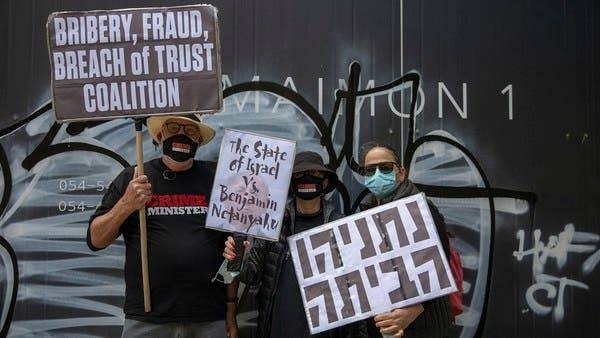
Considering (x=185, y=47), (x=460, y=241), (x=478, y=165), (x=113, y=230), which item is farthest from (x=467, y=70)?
(x=113, y=230)

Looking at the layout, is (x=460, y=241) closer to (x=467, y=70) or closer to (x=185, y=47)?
(x=467, y=70)

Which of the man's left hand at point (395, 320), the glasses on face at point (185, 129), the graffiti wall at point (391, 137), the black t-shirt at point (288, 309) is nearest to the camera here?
the man's left hand at point (395, 320)

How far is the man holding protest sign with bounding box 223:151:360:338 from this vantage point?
120 inches

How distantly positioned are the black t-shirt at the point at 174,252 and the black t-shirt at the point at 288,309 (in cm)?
32

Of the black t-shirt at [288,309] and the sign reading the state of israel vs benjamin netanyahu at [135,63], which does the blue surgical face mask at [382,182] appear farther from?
the sign reading the state of israel vs benjamin netanyahu at [135,63]

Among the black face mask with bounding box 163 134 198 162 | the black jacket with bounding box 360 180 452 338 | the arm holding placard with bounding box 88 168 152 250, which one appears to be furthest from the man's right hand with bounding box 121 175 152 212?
the black jacket with bounding box 360 180 452 338

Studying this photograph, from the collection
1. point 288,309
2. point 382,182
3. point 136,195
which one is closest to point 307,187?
point 382,182

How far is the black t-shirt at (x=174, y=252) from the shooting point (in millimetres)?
3043

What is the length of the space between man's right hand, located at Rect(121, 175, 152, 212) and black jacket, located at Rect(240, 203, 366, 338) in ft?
2.04

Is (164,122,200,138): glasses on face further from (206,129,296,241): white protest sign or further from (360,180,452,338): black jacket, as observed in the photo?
(360,180,452,338): black jacket

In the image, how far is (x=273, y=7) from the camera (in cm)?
417

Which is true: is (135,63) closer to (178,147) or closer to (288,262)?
(178,147)

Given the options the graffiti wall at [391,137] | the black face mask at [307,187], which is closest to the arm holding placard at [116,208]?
the black face mask at [307,187]

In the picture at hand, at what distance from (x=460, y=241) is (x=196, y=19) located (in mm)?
2322
